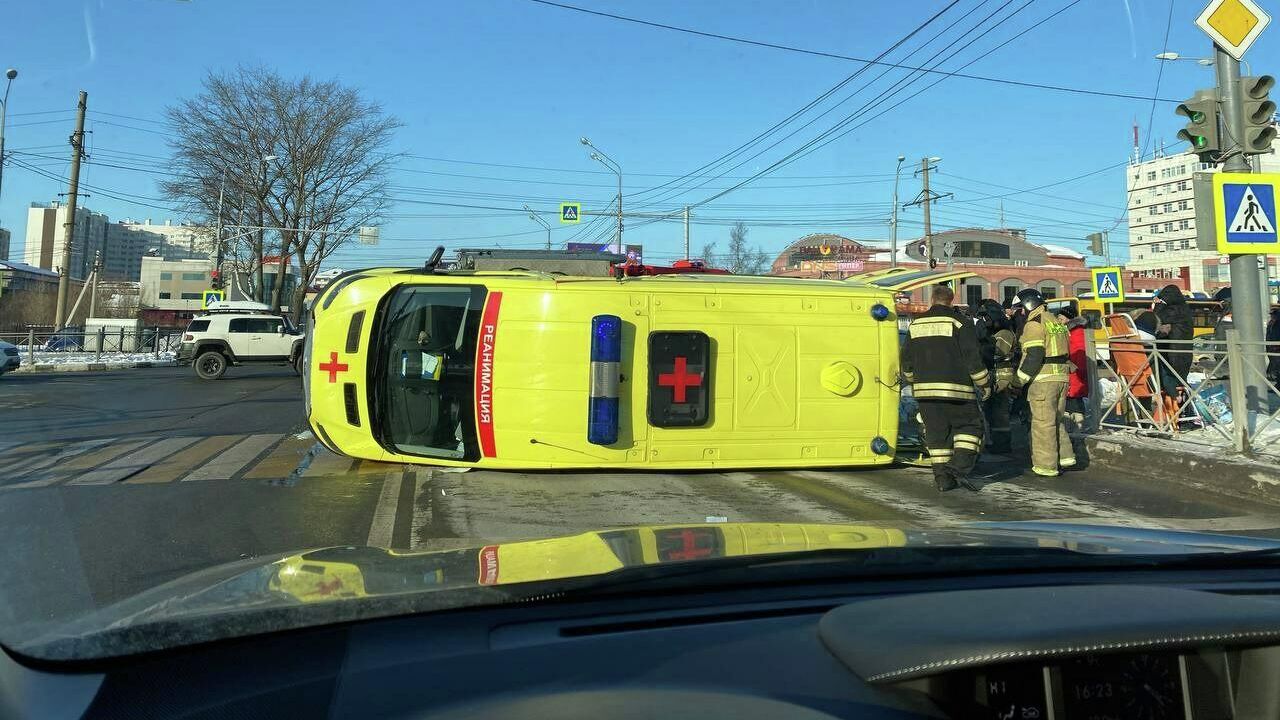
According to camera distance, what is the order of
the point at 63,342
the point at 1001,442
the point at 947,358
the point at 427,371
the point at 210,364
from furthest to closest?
the point at 63,342 < the point at 210,364 < the point at 1001,442 < the point at 427,371 < the point at 947,358

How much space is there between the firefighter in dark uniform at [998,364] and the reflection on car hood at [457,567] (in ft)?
19.9

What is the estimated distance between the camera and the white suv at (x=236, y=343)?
2272cm

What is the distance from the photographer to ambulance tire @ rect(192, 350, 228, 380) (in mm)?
22625

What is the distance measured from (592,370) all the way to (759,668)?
585 centimetres

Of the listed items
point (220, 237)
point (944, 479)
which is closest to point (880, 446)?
point (944, 479)

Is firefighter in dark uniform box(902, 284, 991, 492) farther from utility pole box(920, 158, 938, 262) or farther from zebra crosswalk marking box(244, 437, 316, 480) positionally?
utility pole box(920, 158, 938, 262)

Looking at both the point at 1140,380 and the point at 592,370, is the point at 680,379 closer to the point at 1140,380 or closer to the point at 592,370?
the point at 592,370

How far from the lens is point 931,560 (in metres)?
2.35

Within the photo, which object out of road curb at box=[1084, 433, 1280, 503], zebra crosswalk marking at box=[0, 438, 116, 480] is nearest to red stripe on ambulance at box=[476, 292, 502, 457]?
zebra crosswalk marking at box=[0, 438, 116, 480]

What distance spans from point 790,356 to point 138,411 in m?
11.9

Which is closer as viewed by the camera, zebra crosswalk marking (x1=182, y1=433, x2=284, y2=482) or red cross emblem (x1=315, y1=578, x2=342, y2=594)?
red cross emblem (x1=315, y1=578, x2=342, y2=594)

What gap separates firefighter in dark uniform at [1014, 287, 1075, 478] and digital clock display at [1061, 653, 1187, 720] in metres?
7.03

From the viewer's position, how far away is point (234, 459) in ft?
27.8

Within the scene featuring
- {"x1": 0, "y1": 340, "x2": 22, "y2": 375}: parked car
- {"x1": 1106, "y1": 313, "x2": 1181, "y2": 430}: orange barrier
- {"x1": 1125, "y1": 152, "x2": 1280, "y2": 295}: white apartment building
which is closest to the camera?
{"x1": 1106, "y1": 313, "x2": 1181, "y2": 430}: orange barrier
